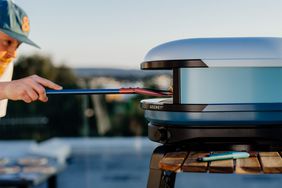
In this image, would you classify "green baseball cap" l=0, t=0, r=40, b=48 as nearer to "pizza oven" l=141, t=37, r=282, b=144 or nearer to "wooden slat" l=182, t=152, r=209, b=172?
"pizza oven" l=141, t=37, r=282, b=144

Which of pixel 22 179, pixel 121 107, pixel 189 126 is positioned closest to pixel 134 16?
pixel 121 107

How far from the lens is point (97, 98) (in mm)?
9586

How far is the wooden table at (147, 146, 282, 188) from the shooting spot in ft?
5.27

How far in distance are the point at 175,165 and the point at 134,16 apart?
347 inches

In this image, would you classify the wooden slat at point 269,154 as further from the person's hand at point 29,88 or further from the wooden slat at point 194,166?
the person's hand at point 29,88

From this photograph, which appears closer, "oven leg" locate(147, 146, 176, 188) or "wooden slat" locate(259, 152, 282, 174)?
"wooden slat" locate(259, 152, 282, 174)

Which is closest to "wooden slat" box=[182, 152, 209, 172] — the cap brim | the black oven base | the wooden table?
the wooden table

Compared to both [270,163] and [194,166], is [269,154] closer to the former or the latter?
[270,163]

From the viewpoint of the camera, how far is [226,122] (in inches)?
68.1

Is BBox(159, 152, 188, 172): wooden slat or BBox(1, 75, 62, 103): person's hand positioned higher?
BBox(1, 75, 62, 103): person's hand

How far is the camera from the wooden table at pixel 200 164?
1606 millimetres

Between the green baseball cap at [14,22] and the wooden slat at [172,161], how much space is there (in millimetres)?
508

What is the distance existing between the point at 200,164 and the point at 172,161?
0.08 metres

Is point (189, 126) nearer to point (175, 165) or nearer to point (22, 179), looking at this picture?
point (175, 165)
